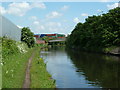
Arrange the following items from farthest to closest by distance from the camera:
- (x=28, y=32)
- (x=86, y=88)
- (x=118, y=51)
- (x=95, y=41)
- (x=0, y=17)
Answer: (x=28, y=32) → (x=95, y=41) → (x=118, y=51) → (x=0, y=17) → (x=86, y=88)

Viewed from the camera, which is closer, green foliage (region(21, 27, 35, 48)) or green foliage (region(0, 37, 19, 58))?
green foliage (region(0, 37, 19, 58))

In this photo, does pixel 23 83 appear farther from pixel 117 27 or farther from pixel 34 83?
pixel 117 27

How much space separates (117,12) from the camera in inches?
1560

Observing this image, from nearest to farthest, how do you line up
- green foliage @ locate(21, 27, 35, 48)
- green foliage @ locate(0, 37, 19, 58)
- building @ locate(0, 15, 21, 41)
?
green foliage @ locate(0, 37, 19, 58)
building @ locate(0, 15, 21, 41)
green foliage @ locate(21, 27, 35, 48)

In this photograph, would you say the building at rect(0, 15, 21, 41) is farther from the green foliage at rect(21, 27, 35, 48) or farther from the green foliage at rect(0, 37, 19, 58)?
the green foliage at rect(21, 27, 35, 48)

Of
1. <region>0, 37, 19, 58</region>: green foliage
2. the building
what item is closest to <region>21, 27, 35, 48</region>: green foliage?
the building

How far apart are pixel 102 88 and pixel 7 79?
5.09 metres

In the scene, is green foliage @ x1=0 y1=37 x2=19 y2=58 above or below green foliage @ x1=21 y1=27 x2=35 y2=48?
below

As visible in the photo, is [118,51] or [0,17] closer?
[0,17]

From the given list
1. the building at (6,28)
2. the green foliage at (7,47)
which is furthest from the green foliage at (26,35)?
the green foliage at (7,47)

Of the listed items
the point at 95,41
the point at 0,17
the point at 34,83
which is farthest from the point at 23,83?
the point at 95,41

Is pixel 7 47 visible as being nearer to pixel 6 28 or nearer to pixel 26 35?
pixel 6 28

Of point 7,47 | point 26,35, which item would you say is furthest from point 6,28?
point 26,35

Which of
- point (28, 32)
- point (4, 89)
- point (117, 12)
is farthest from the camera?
point (28, 32)
